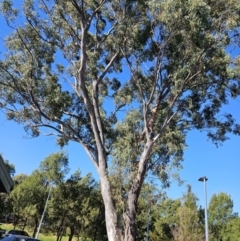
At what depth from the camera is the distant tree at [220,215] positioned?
3553 cm

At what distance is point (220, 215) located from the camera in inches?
1415

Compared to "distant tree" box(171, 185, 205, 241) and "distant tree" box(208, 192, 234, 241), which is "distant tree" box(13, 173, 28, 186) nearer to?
"distant tree" box(208, 192, 234, 241)

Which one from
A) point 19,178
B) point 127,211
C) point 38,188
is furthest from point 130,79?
point 19,178

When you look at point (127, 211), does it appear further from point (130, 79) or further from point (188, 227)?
point (188, 227)

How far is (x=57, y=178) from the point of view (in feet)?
109

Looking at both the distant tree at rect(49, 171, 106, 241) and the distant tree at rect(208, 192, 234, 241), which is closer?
the distant tree at rect(49, 171, 106, 241)

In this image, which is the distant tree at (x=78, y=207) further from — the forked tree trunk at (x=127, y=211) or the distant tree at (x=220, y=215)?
the forked tree trunk at (x=127, y=211)

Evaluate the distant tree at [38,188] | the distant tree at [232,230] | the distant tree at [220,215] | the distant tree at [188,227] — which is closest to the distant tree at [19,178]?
the distant tree at [38,188]

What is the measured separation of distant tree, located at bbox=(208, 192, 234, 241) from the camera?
35.5 metres

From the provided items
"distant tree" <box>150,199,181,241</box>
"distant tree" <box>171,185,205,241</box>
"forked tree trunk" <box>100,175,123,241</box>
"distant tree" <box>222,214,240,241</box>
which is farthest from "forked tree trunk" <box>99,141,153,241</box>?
"distant tree" <box>222,214,240,241</box>

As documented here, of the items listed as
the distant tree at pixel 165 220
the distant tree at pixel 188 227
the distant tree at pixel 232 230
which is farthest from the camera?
the distant tree at pixel 165 220

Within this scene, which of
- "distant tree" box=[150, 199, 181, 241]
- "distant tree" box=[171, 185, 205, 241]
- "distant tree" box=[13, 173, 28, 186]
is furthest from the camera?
"distant tree" box=[13, 173, 28, 186]

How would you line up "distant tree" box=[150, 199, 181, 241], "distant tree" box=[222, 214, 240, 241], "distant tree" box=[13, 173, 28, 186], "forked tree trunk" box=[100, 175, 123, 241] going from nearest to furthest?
"forked tree trunk" box=[100, 175, 123, 241], "distant tree" box=[222, 214, 240, 241], "distant tree" box=[150, 199, 181, 241], "distant tree" box=[13, 173, 28, 186]

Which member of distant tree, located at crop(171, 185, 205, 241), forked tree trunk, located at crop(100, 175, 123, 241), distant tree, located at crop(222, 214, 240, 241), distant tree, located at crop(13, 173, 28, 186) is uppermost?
distant tree, located at crop(13, 173, 28, 186)
